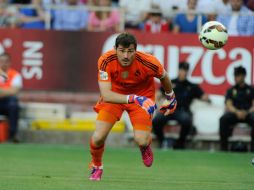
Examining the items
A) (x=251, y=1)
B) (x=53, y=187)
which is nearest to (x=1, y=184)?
(x=53, y=187)

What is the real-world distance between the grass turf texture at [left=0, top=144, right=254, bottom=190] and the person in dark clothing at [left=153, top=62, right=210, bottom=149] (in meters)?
0.63

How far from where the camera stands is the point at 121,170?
1266 cm

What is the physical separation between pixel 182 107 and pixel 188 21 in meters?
1.85

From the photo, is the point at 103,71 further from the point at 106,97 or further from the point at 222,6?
the point at 222,6

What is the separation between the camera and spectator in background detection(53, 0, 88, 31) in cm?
1814

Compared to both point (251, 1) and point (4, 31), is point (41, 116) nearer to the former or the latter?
point (4, 31)

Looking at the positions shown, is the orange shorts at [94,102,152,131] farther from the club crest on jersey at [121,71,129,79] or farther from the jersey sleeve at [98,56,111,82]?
the jersey sleeve at [98,56,111,82]

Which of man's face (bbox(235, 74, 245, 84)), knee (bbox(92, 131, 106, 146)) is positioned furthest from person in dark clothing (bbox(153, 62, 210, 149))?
knee (bbox(92, 131, 106, 146))

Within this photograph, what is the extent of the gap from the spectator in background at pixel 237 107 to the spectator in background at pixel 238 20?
44.6 inches

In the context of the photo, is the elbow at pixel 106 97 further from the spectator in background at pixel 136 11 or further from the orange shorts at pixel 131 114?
the spectator in background at pixel 136 11

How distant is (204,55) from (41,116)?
3.53m

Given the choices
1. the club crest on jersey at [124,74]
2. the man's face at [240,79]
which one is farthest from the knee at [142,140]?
the man's face at [240,79]

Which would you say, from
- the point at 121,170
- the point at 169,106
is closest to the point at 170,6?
the point at 121,170

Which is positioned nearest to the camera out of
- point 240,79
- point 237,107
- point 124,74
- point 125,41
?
point 125,41
